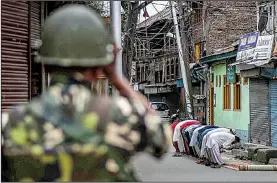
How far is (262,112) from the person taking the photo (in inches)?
727

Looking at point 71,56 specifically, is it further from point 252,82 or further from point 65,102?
point 252,82

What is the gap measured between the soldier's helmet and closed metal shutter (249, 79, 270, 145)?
16665mm

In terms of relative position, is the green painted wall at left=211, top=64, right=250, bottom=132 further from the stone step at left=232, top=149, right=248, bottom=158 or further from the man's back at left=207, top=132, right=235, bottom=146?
the man's back at left=207, top=132, right=235, bottom=146

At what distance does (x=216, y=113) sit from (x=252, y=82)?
16.3 ft

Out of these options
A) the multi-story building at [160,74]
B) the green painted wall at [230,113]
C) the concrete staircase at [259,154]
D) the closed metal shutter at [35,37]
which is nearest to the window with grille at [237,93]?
the green painted wall at [230,113]

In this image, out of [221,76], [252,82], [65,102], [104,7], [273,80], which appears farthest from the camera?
[221,76]

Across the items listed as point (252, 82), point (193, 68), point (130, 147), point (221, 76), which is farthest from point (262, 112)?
point (130, 147)

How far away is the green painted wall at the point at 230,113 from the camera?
64.3ft

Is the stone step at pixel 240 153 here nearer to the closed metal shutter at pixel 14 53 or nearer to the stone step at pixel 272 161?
the stone step at pixel 272 161

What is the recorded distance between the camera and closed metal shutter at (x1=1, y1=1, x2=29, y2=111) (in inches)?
252

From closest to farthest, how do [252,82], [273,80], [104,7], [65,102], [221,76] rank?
[65,102] → [104,7] → [273,80] → [252,82] → [221,76]

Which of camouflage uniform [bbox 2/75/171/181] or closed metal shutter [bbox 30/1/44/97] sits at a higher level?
closed metal shutter [bbox 30/1/44/97]

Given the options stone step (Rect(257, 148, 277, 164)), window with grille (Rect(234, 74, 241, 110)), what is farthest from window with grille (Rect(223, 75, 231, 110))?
stone step (Rect(257, 148, 277, 164))

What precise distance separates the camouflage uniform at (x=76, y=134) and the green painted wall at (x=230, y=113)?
17.9 meters
